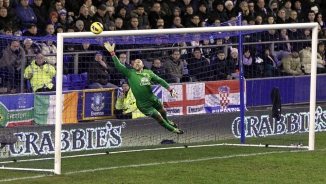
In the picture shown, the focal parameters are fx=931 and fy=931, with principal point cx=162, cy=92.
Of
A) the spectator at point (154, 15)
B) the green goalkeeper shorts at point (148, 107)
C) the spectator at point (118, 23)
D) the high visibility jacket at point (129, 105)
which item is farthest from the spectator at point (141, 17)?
the green goalkeeper shorts at point (148, 107)

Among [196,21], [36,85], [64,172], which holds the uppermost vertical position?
[196,21]

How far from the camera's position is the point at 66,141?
62.3ft

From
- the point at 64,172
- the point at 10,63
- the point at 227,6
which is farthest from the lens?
the point at 227,6

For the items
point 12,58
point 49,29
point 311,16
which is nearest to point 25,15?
point 49,29

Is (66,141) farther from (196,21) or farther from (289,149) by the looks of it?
(196,21)

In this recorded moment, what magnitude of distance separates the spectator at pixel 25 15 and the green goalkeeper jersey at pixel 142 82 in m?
4.45

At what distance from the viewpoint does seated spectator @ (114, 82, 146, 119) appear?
65.0ft

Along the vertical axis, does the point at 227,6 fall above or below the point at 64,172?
above

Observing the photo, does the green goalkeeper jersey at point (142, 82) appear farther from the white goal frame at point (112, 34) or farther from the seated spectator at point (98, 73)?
the seated spectator at point (98, 73)

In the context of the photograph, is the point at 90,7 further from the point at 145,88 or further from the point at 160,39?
the point at 145,88

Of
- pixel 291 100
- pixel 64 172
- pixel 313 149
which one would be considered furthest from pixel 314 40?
pixel 64 172

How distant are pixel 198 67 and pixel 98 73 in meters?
2.66

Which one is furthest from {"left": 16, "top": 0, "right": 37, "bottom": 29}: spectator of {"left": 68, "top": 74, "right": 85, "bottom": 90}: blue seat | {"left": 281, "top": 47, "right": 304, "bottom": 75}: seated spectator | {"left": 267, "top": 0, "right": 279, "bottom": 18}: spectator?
{"left": 267, "top": 0, "right": 279, "bottom": 18}: spectator

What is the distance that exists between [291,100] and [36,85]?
7275mm
